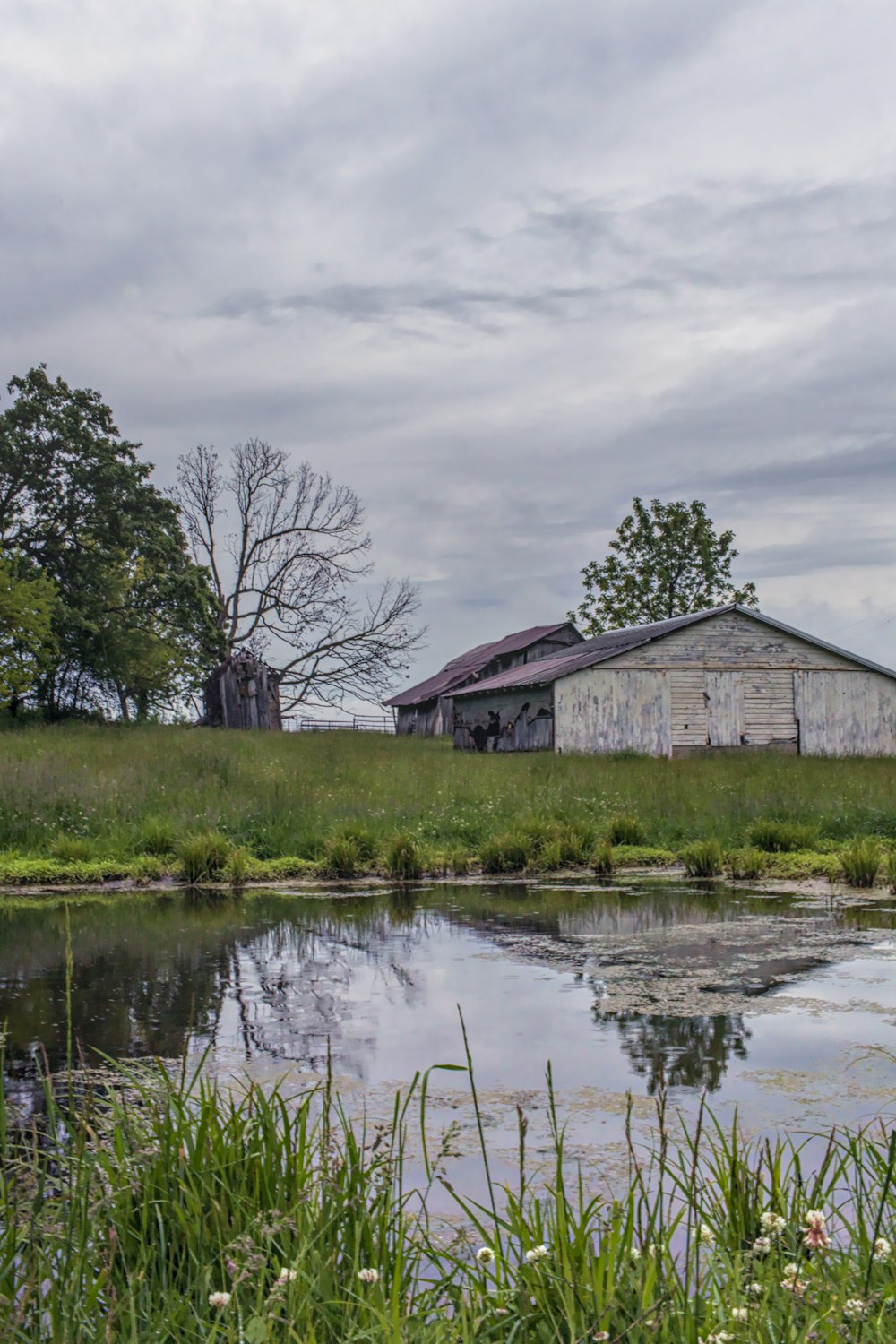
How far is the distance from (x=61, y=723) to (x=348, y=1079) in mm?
28913

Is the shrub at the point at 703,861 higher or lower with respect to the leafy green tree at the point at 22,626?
lower

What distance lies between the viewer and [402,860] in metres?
14.2

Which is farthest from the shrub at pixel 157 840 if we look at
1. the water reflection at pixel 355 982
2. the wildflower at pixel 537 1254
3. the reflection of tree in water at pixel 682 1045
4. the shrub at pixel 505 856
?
the wildflower at pixel 537 1254

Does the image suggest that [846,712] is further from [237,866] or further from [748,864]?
[237,866]

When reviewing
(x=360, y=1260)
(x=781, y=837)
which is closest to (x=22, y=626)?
(x=781, y=837)

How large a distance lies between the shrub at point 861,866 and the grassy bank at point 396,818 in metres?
0.03

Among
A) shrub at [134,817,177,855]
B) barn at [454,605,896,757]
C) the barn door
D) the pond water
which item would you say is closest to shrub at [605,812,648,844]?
the pond water

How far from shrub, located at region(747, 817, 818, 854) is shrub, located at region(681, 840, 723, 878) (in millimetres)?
1068

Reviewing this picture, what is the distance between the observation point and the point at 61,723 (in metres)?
32.9

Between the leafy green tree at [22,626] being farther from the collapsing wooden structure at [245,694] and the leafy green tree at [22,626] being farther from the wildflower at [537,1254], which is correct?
the wildflower at [537,1254]

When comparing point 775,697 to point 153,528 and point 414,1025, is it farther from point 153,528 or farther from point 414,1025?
point 414,1025

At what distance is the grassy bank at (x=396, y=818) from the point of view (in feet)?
46.8

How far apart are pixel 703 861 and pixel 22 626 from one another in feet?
80.2

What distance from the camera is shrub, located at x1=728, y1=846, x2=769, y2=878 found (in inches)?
541
